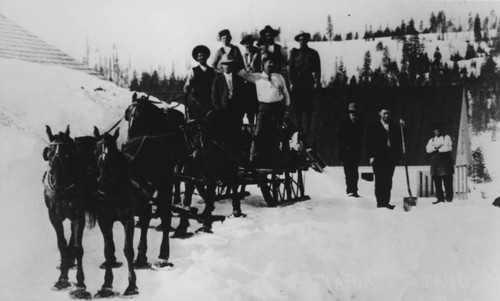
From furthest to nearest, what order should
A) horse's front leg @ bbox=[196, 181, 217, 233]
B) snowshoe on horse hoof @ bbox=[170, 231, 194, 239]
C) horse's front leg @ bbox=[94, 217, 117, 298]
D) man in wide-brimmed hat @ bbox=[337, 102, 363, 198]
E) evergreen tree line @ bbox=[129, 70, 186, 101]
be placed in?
man in wide-brimmed hat @ bbox=[337, 102, 363, 198], evergreen tree line @ bbox=[129, 70, 186, 101], horse's front leg @ bbox=[196, 181, 217, 233], snowshoe on horse hoof @ bbox=[170, 231, 194, 239], horse's front leg @ bbox=[94, 217, 117, 298]

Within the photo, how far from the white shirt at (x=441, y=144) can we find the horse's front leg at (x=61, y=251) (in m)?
3.68

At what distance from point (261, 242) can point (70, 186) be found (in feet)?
6.02

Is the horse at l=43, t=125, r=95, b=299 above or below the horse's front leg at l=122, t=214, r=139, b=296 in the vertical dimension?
above

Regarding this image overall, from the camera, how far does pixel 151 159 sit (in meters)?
5.04

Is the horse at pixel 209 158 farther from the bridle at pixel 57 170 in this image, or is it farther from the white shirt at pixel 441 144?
the white shirt at pixel 441 144

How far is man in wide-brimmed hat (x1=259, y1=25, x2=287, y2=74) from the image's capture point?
612 centimetres

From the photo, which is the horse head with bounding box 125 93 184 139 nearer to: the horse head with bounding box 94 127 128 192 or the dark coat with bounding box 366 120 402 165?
the horse head with bounding box 94 127 128 192

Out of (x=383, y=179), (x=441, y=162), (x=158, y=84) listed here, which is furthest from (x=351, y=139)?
(x=158, y=84)

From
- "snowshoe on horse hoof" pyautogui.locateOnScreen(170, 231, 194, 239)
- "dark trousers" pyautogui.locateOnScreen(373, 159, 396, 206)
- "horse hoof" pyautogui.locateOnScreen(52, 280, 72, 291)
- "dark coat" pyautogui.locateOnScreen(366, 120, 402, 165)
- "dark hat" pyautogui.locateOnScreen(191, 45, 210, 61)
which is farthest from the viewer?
"dark coat" pyautogui.locateOnScreen(366, 120, 402, 165)

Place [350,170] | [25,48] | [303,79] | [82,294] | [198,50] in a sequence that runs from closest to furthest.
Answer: [82,294]
[25,48]
[198,50]
[350,170]
[303,79]

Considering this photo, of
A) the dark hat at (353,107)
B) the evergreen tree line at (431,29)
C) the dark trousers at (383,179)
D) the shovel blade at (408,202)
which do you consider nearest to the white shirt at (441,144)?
the dark trousers at (383,179)

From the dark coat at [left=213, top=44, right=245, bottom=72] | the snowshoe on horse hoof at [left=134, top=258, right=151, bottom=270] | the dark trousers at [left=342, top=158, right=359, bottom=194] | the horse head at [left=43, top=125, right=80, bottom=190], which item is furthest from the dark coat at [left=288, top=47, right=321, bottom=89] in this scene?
the horse head at [left=43, top=125, right=80, bottom=190]

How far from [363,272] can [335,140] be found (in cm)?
156

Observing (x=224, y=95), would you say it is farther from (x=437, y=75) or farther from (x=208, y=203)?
(x=437, y=75)
